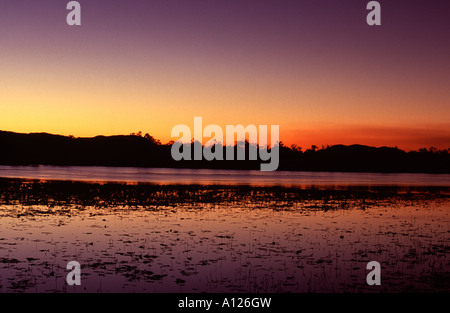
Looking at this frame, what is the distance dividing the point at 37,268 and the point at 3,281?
214 centimetres

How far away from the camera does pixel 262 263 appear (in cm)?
2083

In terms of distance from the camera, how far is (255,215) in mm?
37469

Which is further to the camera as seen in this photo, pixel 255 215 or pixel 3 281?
pixel 255 215

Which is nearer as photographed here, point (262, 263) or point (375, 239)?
point (262, 263)

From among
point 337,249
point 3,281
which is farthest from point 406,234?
point 3,281

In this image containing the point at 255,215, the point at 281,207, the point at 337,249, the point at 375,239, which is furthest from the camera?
the point at 281,207

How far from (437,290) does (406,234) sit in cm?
1316

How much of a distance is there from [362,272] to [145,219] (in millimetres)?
18200
